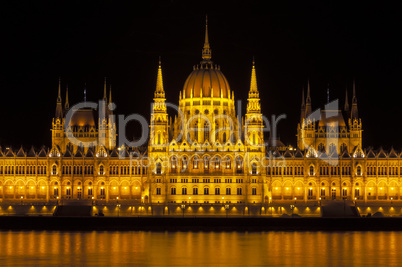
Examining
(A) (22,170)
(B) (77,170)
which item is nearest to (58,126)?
(A) (22,170)

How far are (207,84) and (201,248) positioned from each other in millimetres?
46304

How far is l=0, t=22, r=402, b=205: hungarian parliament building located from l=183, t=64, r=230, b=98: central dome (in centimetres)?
14

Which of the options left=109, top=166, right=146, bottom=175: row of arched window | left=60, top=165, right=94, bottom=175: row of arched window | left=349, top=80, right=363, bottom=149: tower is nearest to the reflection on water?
left=109, top=166, right=146, bottom=175: row of arched window

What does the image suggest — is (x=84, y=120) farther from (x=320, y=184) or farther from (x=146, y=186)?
(x=320, y=184)

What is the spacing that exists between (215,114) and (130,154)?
13.0 metres

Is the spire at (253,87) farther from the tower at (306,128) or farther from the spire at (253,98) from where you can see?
the tower at (306,128)

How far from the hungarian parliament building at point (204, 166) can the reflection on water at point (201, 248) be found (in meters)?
23.7

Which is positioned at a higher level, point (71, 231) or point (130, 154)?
point (130, 154)

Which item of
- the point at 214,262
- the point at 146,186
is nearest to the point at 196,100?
the point at 146,186

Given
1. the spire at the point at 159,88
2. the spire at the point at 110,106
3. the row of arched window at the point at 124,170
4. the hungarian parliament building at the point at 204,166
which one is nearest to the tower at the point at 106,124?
the spire at the point at 110,106

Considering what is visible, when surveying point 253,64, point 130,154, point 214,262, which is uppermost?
point 253,64

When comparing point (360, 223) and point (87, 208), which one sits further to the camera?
point (87, 208)

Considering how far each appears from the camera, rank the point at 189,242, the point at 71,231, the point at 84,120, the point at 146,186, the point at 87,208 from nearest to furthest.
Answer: the point at 189,242 < the point at 71,231 < the point at 87,208 < the point at 146,186 < the point at 84,120

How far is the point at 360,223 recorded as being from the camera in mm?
137750
